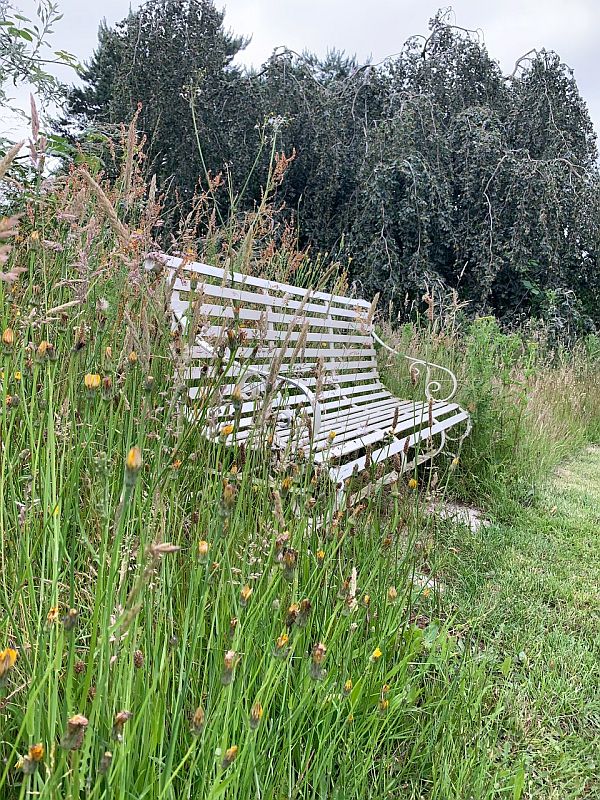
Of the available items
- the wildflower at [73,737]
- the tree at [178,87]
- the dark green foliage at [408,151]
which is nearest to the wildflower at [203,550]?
the wildflower at [73,737]

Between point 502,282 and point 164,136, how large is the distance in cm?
512

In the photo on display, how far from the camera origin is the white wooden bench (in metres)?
1.07

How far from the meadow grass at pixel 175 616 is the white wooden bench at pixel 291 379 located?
0.25ft

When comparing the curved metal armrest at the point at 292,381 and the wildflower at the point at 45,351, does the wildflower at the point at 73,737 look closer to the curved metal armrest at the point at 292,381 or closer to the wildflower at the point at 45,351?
the wildflower at the point at 45,351

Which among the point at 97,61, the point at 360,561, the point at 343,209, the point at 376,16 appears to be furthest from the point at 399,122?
the point at 97,61

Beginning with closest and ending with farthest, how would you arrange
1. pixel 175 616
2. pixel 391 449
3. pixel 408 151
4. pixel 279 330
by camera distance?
pixel 175 616
pixel 391 449
pixel 279 330
pixel 408 151

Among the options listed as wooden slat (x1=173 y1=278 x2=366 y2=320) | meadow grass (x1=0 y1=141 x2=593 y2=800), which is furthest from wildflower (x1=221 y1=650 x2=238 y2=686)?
wooden slat (x1=173 y1=278 x2=366 y2=320)

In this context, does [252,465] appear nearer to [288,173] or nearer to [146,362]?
[146,362]

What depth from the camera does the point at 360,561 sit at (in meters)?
1.41

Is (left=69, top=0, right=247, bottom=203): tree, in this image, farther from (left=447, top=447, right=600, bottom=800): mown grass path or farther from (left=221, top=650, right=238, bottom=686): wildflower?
(left=221, top=650, right=238, bottom=686): wildflower

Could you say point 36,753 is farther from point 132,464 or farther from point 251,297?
point 251,297

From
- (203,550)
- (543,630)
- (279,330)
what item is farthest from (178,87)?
(203,550)

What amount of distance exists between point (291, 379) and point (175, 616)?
3.16 ft

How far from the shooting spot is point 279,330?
2654mm
